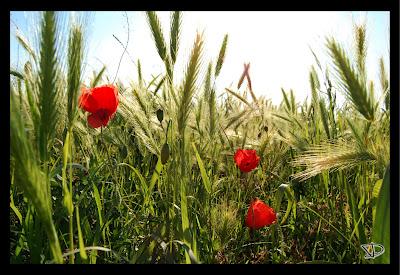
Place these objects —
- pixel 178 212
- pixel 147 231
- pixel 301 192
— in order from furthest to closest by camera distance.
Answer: pixel 301 192 < pixel 147 231 < pixel 178 212

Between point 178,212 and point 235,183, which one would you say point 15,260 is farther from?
A: point 235,183

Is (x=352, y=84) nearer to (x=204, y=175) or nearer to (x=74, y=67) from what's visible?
(x=204, y=175)

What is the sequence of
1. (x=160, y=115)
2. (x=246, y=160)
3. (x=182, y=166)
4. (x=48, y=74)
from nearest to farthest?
1. (x=48, y=74)
2. (x=182, y=166)
3. (x=160, y=115)
4. (x=246, y=160)

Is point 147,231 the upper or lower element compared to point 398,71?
lower

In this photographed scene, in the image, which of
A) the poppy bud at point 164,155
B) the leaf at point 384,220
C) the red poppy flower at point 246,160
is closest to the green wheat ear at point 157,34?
the poppy bud at point 164,155

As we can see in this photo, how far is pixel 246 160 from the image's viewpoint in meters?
1.24

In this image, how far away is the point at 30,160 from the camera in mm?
606

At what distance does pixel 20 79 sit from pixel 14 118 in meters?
0.52

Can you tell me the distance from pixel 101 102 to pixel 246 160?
436mm

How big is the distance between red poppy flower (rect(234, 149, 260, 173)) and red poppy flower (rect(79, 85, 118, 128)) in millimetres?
377

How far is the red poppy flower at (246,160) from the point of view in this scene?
48.1 inches

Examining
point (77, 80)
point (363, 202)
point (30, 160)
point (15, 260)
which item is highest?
point (77, 80)

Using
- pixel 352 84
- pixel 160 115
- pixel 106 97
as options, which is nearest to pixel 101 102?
pixel 106 97
